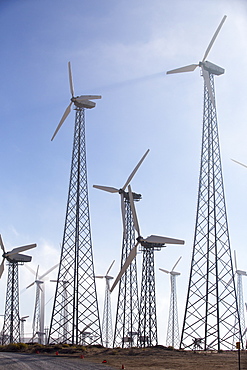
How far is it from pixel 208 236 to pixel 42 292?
2588 inches

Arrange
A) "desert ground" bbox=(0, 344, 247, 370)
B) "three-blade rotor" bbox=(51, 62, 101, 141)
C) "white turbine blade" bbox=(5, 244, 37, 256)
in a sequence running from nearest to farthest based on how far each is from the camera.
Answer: "desert ground" bbox=(0, 344, 247, 370) → "three-blade rotor" bbox=(51, 62, 101, 141) → "white turbine blade" bbox=(5, 244, 37, 256)

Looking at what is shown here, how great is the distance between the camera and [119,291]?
64875mm

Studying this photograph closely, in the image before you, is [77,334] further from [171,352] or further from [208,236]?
[208,236]

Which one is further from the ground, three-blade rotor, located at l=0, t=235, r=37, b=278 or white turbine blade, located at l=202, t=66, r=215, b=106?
white turbine blade, located at l=202, t=66, r=215, b=106

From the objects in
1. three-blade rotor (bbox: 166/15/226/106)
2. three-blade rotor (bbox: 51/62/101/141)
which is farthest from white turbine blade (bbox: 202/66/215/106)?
three-blade rotor (bbox: 51/62/101/141)

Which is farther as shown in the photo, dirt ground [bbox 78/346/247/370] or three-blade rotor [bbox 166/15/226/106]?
three-blade rotor [bbox 166/15/226/106]

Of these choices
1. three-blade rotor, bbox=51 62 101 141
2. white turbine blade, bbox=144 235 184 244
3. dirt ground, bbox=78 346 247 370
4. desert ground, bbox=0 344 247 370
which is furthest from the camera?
three-blade rotor, bbox=51 62 101 141

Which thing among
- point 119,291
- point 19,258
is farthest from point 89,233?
point 19,258

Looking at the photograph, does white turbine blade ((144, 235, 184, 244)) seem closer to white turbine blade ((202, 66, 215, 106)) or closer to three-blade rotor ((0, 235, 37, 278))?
white turbine blade ((202, 66, 215, 106))

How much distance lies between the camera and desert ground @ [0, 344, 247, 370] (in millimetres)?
33209

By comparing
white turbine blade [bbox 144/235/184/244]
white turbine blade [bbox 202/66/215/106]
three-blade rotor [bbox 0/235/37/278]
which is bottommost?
white turbine blade [bbox 144/235/184/244]

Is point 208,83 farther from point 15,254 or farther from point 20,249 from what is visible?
point 15,254

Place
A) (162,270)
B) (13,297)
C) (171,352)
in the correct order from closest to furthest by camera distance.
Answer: (171,352) < (13,297) < (162,270)

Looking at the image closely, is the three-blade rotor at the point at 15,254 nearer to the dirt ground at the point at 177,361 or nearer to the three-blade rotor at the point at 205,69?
the dirt ground at the point at 177,361
